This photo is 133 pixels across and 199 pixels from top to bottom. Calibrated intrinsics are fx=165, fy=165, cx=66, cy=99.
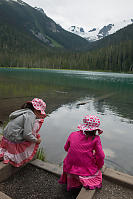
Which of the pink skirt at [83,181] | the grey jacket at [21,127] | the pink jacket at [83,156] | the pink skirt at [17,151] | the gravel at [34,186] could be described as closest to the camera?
the pink skirt at [83,181]

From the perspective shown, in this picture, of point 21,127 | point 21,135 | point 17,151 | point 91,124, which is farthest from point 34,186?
point 91,124

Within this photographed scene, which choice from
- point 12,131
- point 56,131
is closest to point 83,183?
point 12,131

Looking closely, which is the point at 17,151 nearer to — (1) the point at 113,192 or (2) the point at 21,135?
(2) the point at 21,135

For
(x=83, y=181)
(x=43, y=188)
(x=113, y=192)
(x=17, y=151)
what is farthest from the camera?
(x=17, y=151)

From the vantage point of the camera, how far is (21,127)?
14.6ft

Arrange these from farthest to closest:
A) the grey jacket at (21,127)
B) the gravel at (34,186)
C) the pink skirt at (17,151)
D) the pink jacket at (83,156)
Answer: the pink skirt at (17,151)
the grey jacket at (21,127)
the gravel at (34,186)
the pink jacket at (83,156)

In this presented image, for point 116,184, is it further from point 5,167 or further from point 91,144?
point 5,167

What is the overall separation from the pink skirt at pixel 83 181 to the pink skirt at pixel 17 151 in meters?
1.25

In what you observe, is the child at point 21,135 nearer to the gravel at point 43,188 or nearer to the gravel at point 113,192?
the gravel at point 43,188

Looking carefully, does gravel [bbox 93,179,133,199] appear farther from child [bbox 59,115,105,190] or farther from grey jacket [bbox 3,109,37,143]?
grey jacket [bbox 3,109,37,143]

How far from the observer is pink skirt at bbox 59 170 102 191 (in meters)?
3.90

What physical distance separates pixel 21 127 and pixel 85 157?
1853 mm

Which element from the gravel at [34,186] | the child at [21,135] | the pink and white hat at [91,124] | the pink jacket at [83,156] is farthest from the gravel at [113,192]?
the child at [21,135]

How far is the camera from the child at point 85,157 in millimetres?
3969
